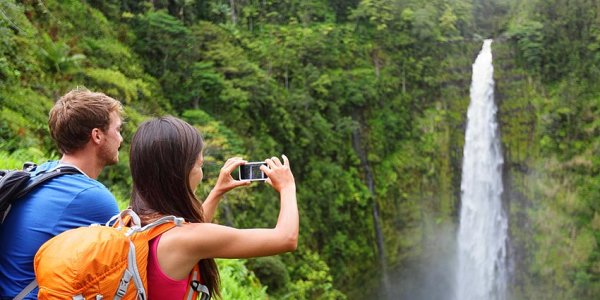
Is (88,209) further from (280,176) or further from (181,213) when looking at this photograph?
(280,176)

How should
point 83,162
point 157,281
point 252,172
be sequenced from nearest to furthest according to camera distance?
point 157,281 < point 252,172 < point 83,162

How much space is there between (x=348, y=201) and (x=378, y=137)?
3.25m

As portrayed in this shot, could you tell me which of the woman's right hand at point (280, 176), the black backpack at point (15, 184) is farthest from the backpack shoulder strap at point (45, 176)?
the woman's right hand at point (280, 176)

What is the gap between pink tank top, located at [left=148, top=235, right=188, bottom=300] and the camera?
5.43 ft

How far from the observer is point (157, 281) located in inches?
65.4

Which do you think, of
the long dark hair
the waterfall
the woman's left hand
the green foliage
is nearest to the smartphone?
the woman's left hand

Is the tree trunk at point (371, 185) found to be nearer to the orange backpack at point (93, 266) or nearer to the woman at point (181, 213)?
the woman at point (181, 213)

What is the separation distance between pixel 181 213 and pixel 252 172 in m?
0.38

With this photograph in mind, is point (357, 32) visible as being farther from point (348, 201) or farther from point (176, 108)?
point (176, 108)

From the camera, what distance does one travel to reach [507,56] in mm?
21141

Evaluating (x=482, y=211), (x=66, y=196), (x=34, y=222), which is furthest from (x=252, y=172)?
(x=482, y=211)

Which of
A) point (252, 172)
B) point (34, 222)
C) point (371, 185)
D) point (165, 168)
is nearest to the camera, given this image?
point (165, 168)

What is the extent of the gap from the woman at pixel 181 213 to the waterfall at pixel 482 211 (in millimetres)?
19707

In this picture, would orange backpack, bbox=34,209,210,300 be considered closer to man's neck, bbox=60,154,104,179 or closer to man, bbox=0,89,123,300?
man, bbox=0,89,123,300
